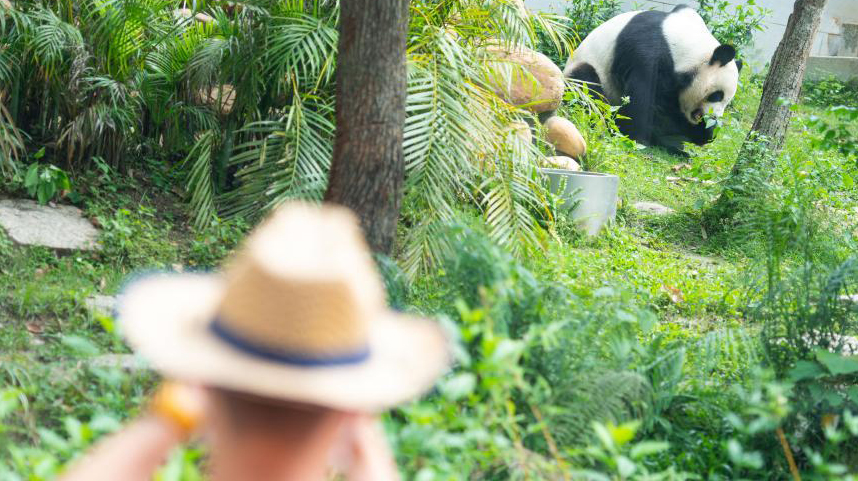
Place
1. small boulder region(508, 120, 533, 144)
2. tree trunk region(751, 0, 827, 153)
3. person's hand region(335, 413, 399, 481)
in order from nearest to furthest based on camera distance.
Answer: person's hand region(335, 413, 399, 481), small boulder region(508, 120, 533, 144), tree trunk region(751, 0, 827, 153)

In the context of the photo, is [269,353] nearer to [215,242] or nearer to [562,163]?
[215,242]

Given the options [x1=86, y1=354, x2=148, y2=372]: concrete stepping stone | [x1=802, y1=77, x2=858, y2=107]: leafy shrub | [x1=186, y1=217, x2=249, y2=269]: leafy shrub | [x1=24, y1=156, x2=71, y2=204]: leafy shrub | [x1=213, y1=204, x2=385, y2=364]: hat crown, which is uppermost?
[x1=213, y1=204, x2=385, y2=364]: hat crown

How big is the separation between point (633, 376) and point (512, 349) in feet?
4.14

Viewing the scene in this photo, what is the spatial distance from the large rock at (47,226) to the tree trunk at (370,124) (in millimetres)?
1843

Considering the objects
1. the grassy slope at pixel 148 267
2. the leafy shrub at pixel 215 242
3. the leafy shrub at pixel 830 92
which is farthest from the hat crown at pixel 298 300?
the leafy shrub at pixel 830 92

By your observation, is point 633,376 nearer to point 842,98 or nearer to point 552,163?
point 552,163

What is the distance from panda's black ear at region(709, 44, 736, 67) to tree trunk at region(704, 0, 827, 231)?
2.72 m

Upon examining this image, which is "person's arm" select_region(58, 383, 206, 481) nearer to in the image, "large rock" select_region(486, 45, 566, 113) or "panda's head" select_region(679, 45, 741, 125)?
"large rock" select_region(486, 45, 566, 113)

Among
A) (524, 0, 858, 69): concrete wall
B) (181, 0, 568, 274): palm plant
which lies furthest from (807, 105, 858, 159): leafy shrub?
(524, 0, 858, 69): concrete wall

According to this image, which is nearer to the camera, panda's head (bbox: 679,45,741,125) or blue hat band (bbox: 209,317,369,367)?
blue hat band (bbox: 209,317,369,367)

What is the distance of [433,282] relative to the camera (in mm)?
4375

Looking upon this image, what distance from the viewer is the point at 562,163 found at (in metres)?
7.93

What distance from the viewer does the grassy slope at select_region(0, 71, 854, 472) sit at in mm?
3152

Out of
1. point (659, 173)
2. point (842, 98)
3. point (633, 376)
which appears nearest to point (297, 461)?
point (633, 376)
